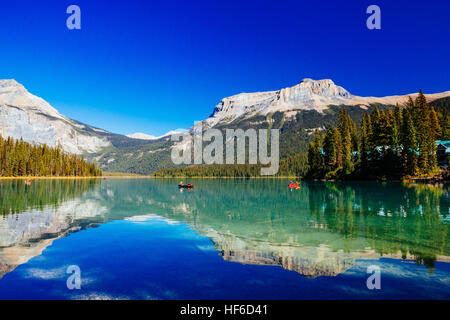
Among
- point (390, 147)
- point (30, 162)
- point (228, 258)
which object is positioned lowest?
point (228, 258)

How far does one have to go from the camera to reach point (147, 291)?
1042 cm

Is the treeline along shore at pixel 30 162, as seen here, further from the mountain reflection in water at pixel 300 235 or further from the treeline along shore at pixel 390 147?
the mountain reflection in water at pixel 300 235

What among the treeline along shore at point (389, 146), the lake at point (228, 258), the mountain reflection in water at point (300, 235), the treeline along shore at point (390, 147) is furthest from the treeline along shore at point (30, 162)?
the lake at point (228, 258)

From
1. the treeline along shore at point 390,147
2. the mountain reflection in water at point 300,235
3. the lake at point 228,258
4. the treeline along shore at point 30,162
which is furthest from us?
the treeline along shore at point 30,162

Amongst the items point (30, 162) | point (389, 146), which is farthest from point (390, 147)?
point (30, 162)

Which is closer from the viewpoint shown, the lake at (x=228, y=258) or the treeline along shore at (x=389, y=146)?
the lake at (x=228, y=258)

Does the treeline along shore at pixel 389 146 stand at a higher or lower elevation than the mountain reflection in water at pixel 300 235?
higher

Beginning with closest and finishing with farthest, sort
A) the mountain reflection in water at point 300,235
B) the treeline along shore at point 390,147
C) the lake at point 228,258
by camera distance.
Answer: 1. the lake at point 228,258
2. the mountain reflection in water at point 300,235
3. the treeline along shore at point 390,147

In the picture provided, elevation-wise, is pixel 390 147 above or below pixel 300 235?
above

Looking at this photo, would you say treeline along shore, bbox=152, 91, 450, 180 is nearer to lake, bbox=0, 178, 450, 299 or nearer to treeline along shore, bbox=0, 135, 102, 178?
lake, bbox=0, 178, 450, 299

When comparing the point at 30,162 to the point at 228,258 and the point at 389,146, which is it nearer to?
the point at 389,146

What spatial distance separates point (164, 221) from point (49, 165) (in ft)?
571

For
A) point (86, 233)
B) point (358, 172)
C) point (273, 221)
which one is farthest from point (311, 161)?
point (86, 233)
